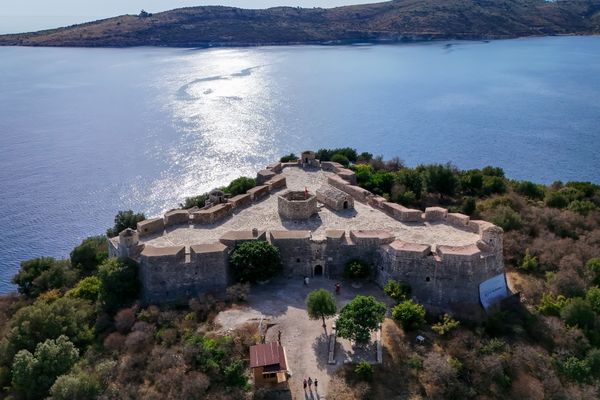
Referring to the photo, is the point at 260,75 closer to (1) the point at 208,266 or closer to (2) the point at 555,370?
(1) the point at 208,266

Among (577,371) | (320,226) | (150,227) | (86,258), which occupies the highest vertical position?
(150,227)

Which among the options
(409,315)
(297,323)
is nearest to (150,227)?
(297,323)

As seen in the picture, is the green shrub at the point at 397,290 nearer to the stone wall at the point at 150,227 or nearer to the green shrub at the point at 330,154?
the stone wall at the point at 150,227

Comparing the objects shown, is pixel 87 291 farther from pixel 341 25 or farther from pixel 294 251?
pixel 341 25

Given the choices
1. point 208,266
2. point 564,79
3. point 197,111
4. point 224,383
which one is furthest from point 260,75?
point 224,383

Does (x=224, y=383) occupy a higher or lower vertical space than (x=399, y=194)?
lower

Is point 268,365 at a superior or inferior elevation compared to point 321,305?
inferior
